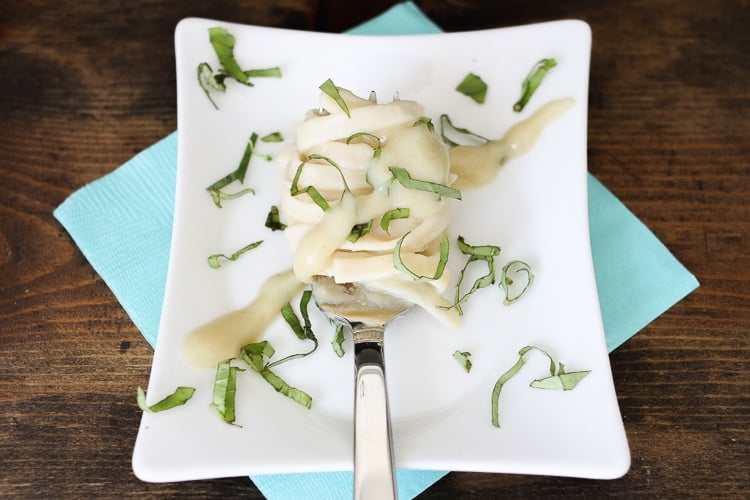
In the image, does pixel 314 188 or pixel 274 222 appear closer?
pixel 314 188

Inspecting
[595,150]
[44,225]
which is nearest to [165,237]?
[44,225]

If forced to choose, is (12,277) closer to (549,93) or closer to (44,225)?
(44,225)

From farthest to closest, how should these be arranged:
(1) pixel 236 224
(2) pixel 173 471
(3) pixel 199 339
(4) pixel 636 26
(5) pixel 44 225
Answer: (4) pixel 636 26 < (5) pixel 44 225 < (1) pixel 236 224 < (3) pixel 199 339 < (2) pixel 173 471

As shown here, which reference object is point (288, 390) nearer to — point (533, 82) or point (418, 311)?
point (418, 311)

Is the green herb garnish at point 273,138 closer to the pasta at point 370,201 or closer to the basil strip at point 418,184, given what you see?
the pasta at point 370,201

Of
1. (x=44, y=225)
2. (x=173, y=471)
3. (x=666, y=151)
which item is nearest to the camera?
(x=173, y=471)

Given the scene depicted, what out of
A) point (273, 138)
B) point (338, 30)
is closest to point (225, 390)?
point (273, 138)
